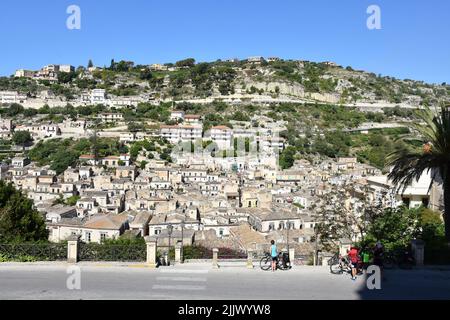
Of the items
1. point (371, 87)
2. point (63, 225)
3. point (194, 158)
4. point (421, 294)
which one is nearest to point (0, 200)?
point (421, 294)

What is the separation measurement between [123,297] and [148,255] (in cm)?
268

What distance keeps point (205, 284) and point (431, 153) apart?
255 inches

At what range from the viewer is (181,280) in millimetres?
9469

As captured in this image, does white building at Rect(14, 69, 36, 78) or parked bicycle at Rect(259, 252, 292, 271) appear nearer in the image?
parked bicycle at Rect(259, 252, 292, 271)

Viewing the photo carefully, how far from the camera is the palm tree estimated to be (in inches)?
437

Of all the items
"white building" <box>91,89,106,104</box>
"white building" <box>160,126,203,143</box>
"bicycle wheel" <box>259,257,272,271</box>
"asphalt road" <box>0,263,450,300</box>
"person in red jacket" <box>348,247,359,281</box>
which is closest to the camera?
"asphalt road" <box>0,263,450,300</box>

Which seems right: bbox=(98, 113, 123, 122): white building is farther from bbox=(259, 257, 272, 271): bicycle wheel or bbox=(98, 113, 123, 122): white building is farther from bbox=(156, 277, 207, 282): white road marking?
bbox=(156, 277, 207, 282): white road marking

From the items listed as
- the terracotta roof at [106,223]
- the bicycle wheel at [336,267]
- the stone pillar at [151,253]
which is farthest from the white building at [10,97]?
the bicycle wheel at [336,267]

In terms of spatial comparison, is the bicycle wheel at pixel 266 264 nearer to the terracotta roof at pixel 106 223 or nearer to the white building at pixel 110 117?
the terracotta roof at pixel 106 223

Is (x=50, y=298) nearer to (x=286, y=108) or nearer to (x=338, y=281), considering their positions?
(x=338, y=281)

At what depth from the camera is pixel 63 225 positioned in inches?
1521

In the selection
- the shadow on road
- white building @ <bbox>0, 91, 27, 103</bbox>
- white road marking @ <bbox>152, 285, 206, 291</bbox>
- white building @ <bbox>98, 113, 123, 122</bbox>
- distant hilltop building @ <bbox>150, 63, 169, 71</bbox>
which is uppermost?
distant hilltop building @ <bbox>150, 63, 169, 71</bbox>

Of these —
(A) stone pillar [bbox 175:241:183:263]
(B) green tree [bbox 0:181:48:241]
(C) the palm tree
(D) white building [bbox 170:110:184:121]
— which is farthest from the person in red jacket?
(D) white building [bbox 170:110:184:121]

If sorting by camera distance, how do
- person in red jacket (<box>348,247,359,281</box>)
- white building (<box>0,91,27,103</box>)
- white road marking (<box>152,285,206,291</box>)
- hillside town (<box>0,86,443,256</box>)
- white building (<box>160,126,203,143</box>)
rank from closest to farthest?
white road marking (<box>152,285,206,291</box>) → person in red jacket (<box>348,247,359,281</box>) → hillside town (<box>0,86,443,256</box>) → white building (<box>160,126,203,143</box>) → white building (<box>0,91,27,103</box>)
